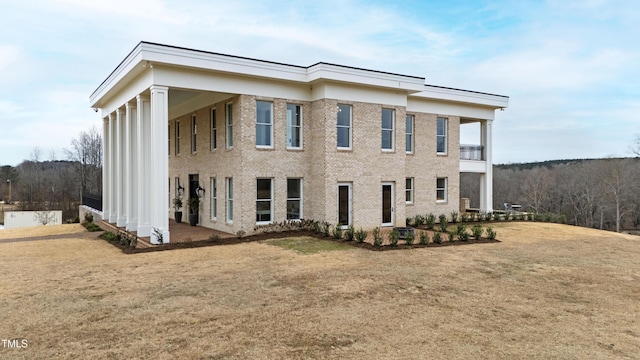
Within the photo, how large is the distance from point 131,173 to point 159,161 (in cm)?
453

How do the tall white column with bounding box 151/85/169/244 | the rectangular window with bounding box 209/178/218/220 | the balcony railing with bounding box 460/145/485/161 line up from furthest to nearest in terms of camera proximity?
the balcony railing with bounding box 460/145/485/161 < the rectangular window with bounding box 209/178/218/220 < the tall white column with bounding box 151/85/169/244

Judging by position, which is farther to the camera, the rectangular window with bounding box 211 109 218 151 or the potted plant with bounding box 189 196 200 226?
the potted plant with bounding box 189 196 200 226

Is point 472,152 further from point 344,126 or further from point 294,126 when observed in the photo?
point 294,126

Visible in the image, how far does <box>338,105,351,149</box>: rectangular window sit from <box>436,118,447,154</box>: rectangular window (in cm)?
717

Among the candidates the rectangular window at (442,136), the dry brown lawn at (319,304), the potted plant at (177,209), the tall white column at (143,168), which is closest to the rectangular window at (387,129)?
the rectangular window at (442,136)

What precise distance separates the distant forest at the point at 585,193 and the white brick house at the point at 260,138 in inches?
1532

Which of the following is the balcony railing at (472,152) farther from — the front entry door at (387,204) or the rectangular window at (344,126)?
the rectangular window at (344,126)

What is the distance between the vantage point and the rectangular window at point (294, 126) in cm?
1736

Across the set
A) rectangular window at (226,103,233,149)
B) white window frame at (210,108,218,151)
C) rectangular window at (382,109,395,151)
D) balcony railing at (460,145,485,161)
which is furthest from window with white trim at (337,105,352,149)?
balcony railing at (460,145,485,161)

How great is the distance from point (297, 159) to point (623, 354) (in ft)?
43.5

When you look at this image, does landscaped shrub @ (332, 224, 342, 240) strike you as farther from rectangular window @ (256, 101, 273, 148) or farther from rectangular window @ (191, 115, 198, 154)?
rectangular window @ (191, 115, 198, 154)

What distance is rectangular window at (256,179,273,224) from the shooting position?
16.6 m

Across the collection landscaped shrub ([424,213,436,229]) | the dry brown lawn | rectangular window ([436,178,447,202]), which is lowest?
the dry brown lawn

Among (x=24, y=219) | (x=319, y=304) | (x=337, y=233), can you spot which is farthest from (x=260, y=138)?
(x=24, y=219)
